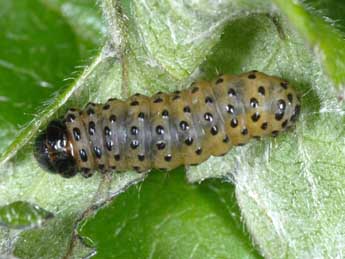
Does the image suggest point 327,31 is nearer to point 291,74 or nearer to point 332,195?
point 291,74

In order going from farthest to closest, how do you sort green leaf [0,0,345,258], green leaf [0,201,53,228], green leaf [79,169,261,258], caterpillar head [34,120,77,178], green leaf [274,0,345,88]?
1. green leaf [79,169,261,258]
2. caterpillar head [34,120,77,178]
3. green leaf [0,0,345,258]
4. green leaf [0,201,53,228]
5. green leaf [274,0,345,88]

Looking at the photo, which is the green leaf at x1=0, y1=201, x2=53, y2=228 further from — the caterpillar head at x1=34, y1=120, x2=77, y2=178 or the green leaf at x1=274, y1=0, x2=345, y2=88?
the green leaf at x1=274, y1=0, x2=345, y2=88

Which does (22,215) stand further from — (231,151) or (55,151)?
(231,151)

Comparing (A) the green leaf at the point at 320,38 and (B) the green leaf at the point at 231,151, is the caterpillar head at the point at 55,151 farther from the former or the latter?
(A) the green leaf at the point at 320,38

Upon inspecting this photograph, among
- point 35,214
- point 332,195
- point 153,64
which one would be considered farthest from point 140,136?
point 332,195

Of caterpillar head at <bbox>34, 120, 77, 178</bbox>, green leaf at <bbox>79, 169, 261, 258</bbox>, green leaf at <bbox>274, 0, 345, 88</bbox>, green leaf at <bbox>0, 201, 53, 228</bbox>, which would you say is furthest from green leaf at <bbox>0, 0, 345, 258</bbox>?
green leaf at <bbox>274, 0, 345, 88</bbox>

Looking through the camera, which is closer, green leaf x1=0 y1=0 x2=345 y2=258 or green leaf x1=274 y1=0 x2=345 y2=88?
green leaf x1=274 y1=0 x2=345 y2=88

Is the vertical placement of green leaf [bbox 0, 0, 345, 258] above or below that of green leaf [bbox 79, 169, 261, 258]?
above

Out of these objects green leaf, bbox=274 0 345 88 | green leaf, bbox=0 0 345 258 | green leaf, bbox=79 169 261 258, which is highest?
green leaf, bbox=274 0 345 88
